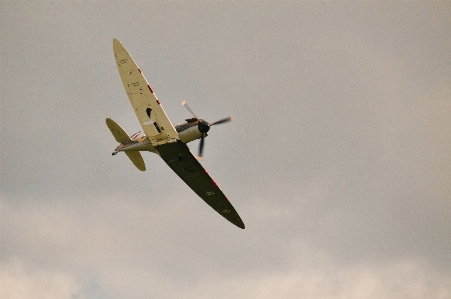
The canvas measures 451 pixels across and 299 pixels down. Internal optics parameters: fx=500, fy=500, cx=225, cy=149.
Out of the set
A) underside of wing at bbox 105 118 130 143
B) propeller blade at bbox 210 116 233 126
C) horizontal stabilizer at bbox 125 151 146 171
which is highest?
propeller blade at bbox 210 116 233 126

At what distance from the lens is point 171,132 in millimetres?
39312

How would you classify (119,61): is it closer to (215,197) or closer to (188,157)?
(188,157)

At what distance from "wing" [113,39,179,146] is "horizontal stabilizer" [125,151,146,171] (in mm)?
6421

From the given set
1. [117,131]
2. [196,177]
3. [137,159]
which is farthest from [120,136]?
[196,177]

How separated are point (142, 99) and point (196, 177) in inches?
344

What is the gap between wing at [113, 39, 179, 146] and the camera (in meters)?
38.1

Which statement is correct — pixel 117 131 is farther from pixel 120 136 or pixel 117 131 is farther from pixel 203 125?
pixel 203 125

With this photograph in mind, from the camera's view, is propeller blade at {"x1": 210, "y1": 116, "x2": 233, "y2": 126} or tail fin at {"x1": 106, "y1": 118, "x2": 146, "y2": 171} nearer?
propeller blade at {"x1": 210, "y1": 116, "x2": 233, "y2": 126}


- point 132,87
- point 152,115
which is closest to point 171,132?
point 152,115

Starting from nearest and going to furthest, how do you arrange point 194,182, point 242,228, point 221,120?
point 221,120, point 194,182, point 242,228

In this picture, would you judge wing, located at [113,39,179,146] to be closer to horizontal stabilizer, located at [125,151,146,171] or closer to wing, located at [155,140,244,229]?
wing, located at [155,140,244,229]

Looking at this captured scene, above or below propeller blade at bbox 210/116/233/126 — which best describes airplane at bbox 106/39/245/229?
below

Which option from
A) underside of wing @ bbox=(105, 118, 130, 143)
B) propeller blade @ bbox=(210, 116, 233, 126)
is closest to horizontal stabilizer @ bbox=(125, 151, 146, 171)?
underside of wing @ bbox=(105, 118, 130, 143)

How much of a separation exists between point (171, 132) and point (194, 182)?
6.48 meters
